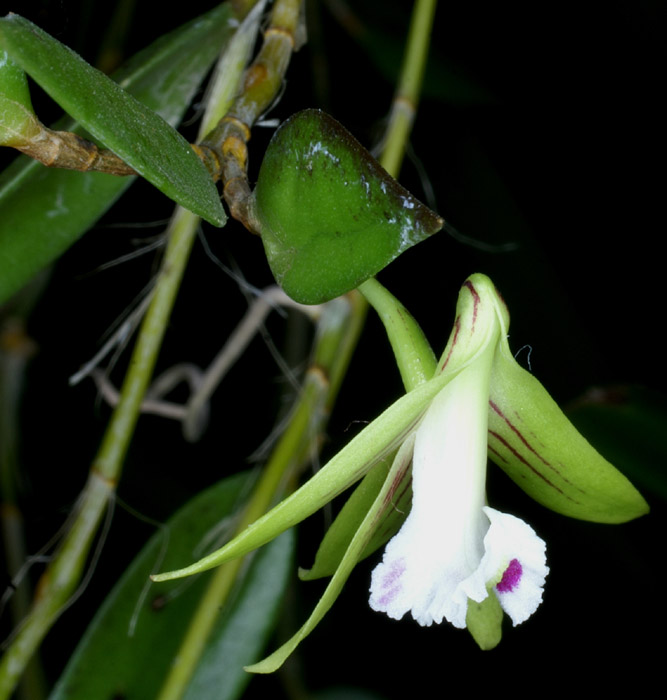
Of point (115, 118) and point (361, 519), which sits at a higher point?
point (115, 118)

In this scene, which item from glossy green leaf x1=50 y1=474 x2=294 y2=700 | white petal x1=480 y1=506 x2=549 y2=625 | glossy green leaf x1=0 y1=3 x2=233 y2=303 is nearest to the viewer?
white petal x1=480 y1=506 x2=549 y2=625

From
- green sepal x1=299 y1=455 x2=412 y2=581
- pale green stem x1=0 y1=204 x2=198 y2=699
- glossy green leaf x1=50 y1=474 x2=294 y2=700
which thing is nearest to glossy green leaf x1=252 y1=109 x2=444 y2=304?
green sepal x1=299 y1=455 x2=412 y2=581

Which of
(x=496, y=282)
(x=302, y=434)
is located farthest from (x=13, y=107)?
(x=496, y=282)

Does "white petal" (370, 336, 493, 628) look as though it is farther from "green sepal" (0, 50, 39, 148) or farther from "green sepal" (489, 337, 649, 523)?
"green sepal" (0, 50, 39, 148)

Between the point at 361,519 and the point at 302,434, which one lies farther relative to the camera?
the point at 302,434

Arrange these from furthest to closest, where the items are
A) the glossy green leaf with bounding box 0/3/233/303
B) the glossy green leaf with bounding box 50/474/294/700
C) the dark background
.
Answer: the dark background < the glossy green leaf with bounding box 50/474/294/700 < the glossy green leaf with bounding box 0/3/233/303

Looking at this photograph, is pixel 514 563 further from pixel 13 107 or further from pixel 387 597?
pixel 13 107

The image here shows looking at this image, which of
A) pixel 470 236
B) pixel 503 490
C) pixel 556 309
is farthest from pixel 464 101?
pixel 503 490
